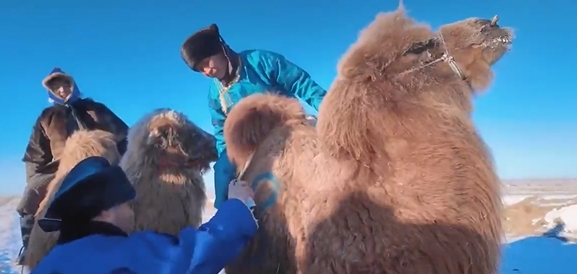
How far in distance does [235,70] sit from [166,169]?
0.79m

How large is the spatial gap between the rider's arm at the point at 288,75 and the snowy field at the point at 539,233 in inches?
92.8

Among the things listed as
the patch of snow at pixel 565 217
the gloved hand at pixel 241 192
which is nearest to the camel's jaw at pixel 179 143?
the gloved hand at pixel 241 192

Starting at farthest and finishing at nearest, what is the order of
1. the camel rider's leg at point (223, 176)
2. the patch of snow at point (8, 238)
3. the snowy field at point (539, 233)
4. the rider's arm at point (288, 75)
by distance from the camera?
the patch of snow at point (8, 238) → the snowy field at point (539, 233) → the rider's arm at point (288, 75) → the camel rider's leg at point (223, 176)

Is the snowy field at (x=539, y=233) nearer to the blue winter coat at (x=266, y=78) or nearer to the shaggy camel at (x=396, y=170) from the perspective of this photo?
the blue winter coat at (x=266, y=78)

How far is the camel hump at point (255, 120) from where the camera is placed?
2.89 meters

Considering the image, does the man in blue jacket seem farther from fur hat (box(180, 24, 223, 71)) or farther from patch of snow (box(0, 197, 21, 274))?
patch of snow (box(0, 197, 21, 274))

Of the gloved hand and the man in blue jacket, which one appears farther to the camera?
the gloved hand

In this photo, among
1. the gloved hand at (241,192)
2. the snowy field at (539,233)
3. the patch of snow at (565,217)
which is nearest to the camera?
the gloved hand at (241,192)

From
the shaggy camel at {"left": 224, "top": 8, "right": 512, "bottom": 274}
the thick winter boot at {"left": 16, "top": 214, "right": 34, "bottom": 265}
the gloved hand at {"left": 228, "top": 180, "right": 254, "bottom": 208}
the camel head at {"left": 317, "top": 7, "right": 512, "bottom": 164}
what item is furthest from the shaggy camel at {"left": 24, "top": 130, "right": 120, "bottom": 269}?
the camel head at {"left": 317, "top": 7, "right": 512, "bottom": 164}

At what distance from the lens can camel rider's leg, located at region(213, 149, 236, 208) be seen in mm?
3068

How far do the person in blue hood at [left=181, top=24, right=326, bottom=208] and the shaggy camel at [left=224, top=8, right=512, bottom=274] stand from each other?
917mm

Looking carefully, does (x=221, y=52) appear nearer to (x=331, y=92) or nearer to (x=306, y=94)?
(x=306, y=94)

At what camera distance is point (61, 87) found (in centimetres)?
506

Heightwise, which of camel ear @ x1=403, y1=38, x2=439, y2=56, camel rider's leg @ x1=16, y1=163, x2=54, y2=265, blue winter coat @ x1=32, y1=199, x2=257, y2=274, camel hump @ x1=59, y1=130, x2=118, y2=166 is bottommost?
blue winter coat @ x1=32, y1=199, x2=257, y2=274
